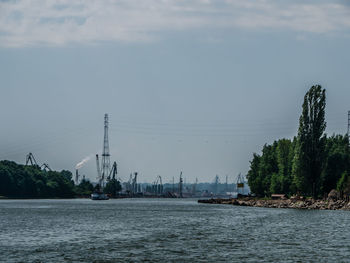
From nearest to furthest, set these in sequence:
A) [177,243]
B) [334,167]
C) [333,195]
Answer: [177,243], [333,195], [334,167]

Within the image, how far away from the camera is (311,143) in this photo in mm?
126875

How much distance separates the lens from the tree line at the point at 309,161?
12656cm

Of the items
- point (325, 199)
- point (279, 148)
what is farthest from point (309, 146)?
point (279, 148)

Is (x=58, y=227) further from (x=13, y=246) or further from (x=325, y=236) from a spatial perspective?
(x=325, y=236)

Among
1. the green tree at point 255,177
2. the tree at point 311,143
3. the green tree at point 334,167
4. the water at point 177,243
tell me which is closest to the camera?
the water at point 177,243

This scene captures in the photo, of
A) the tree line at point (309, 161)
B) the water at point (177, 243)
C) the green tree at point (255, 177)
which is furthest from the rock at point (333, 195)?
the water at point (177, 243)

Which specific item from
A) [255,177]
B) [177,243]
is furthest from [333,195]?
[177,243]

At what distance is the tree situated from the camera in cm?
12612

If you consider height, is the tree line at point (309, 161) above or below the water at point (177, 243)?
above

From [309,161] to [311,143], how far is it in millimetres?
3670

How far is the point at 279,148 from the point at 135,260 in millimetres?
127284

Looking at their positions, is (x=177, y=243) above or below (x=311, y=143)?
below

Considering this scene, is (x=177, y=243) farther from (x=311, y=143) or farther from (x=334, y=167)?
(x=334, y=167)

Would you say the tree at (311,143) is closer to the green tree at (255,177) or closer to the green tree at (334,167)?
the green tree at (334,167)
